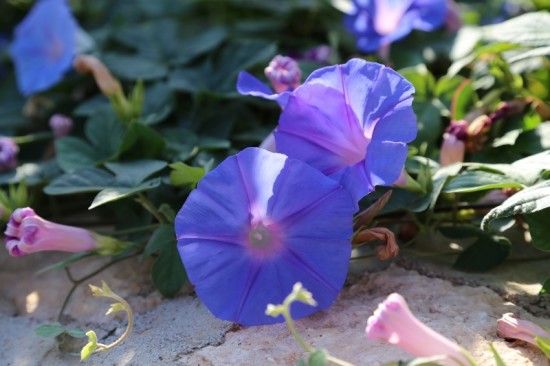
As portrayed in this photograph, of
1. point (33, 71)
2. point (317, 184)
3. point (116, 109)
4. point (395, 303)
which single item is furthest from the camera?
point (33, 71)

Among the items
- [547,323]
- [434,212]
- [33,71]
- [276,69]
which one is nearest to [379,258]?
[434,212]

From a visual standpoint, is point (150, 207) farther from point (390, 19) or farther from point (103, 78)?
point (390, 19)

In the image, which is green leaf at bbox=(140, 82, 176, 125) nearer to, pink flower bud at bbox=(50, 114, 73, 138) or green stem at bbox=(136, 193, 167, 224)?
pink flower bud at bbox=(50, 114, 73, 138)

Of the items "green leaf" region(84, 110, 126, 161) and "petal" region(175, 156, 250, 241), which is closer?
"petal" region(175, 156, 250, 241)

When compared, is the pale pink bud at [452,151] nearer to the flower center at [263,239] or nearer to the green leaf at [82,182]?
the flower center at [263,239]

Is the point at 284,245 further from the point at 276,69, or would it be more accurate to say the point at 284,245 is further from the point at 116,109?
the point at 116,109

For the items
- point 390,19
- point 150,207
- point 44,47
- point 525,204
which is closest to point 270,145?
point 150,207

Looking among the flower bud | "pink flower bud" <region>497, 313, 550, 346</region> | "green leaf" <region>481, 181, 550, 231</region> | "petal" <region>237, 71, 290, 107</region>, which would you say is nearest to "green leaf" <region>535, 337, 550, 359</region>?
"pink flower bud" <region>497, 313, 550, 346</region>

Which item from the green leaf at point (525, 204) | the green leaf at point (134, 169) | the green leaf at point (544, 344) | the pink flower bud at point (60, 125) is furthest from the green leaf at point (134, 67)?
the green leaf at point (544, 344)
